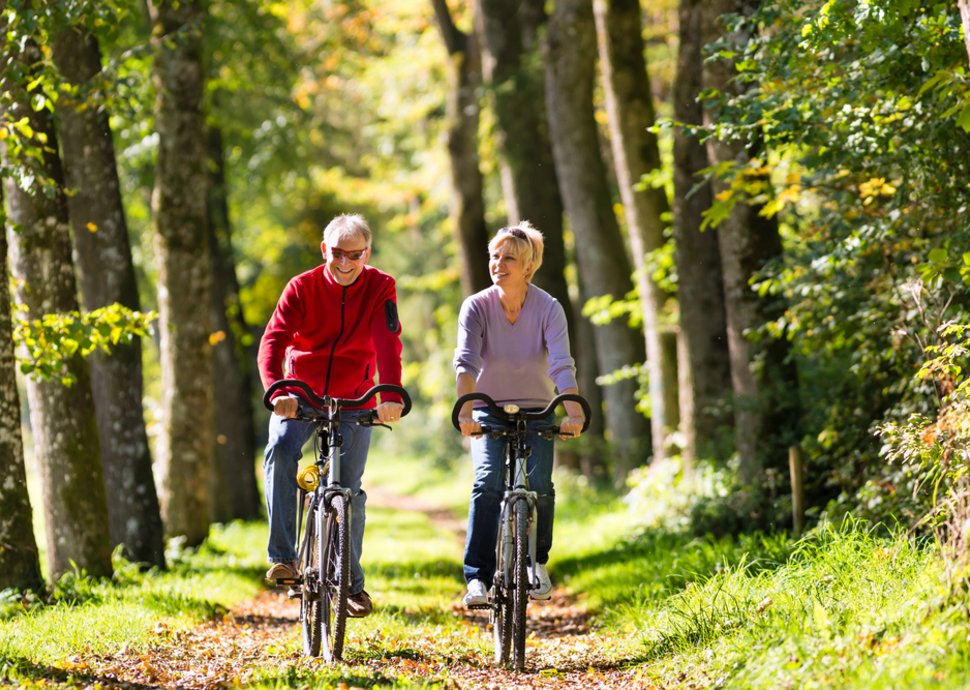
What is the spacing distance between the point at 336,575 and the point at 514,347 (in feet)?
5.12

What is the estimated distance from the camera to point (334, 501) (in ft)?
21.1

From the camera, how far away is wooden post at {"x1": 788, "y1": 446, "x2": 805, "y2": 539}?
30.9ft

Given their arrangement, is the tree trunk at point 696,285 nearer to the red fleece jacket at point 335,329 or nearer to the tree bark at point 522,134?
the red fleece jacket at point 335,329

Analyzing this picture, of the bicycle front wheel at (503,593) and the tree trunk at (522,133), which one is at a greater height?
the tree trunk at (522,133)

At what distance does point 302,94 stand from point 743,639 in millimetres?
20488

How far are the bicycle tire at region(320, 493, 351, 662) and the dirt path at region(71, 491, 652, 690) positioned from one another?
5.6 inches

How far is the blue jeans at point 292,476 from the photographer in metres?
6.64

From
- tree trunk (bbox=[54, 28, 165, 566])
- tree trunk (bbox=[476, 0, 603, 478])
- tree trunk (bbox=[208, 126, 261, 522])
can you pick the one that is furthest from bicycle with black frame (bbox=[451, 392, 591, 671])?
tree trunk (bbox=[208, 126, 261, 522])

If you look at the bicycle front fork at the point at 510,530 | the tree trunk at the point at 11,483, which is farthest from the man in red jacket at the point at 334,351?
the tree trunk at the point at 11,483

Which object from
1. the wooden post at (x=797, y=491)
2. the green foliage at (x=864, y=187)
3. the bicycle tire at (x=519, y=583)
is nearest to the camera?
the bicycle tire at (x=519, y=583)

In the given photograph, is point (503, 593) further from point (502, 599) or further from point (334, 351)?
point (334, 351)

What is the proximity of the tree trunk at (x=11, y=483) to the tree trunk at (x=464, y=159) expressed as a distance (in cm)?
1267

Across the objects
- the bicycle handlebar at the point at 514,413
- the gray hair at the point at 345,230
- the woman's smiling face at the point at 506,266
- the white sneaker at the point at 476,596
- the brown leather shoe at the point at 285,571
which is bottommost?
the white sneaker at the point at 476,596

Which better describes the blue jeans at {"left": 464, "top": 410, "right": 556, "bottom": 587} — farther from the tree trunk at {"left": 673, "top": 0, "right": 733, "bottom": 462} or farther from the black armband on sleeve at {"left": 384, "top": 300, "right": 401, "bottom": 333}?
the tree trunk at {"left": 673, "top": 0, "right": 733, "bottom": 462}
